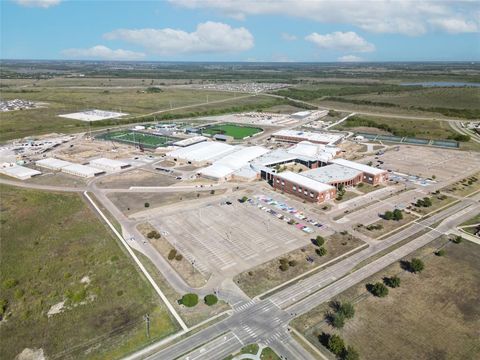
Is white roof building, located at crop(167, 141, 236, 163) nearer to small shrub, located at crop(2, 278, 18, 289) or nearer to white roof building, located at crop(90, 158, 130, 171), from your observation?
white roof building, located at crop(90, 158, 130, 171)

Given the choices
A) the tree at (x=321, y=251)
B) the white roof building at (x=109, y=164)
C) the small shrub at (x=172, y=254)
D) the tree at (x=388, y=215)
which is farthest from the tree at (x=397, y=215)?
the white roof building at (x=109, y=164)

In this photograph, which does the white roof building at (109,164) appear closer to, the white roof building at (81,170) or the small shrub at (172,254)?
the white roof building at (81,170)

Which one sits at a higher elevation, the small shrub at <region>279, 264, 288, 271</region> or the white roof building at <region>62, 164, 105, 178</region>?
the small shrub at <region>279, 264, 288, 271</region>

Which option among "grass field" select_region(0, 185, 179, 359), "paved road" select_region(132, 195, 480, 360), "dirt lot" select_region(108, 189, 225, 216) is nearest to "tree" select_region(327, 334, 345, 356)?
"paved road" select_region(132, 195, 480, 360)

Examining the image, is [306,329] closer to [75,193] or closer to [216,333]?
[216,333]

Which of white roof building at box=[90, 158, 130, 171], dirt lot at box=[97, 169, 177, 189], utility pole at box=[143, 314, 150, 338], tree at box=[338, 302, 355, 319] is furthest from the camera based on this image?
white roof building at box=[90, 158, 130, 171]
